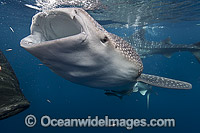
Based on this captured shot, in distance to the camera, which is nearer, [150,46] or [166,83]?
[166,83]

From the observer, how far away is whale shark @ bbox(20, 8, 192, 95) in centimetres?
148

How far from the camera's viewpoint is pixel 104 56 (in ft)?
5.90

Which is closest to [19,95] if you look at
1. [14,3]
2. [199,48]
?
[199,48]

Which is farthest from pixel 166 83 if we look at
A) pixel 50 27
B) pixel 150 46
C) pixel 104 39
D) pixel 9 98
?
pixel 150 46

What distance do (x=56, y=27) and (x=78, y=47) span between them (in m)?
0.84

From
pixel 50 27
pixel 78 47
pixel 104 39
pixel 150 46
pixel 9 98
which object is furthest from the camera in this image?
pixel 150 46

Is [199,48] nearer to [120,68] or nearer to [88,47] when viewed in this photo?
[120,68]

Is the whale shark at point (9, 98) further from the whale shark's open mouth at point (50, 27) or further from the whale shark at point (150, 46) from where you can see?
the whale shark at point (150, 46)

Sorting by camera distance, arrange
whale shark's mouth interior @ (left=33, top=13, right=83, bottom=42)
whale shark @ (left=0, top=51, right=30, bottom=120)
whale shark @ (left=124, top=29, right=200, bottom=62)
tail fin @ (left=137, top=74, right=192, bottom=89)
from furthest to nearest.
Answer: whale shark @ (left=124, top=29, right=200, bottom=62) → tail fin @ (left=137, top=74, right=192, bottom=89) → whale shark @ (left=0, top=51, right=30, bottom=120) → whale shark's mouth interior @ (left=33, top=13, right=83, bottom=42)

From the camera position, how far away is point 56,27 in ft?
6.86

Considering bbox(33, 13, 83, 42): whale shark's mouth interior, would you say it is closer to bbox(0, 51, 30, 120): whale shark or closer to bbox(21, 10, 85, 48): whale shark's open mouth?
bbox(21, 10, 85, 48): whale shark's open mouth

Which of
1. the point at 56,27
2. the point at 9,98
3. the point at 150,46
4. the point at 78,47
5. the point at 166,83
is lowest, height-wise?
the point at 150,46

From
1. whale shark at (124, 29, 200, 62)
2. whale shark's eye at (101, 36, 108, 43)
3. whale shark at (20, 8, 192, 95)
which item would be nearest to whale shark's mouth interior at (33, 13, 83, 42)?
whale shark at (20, 8, 192, 95)

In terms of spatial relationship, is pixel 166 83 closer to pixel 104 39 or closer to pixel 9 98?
pixel 104 39
